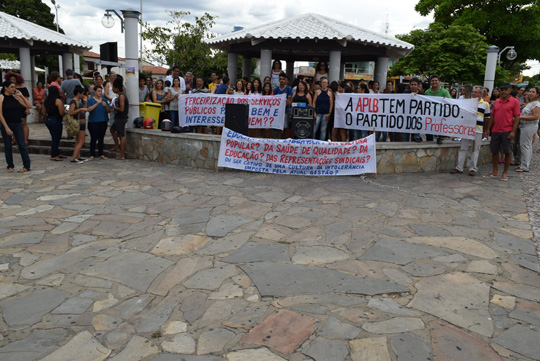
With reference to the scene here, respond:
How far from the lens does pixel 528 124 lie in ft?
32.4

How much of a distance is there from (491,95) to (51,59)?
1982 inches

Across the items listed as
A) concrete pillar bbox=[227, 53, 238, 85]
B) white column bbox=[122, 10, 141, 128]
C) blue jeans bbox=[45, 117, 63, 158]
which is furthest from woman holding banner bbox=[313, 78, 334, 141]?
concrete pillar bbox=[227, 53, 238, 85]

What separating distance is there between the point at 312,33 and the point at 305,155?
7395mm

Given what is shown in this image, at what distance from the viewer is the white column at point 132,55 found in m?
11.2

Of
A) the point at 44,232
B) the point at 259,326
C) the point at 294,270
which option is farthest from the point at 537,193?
the point at 44,232

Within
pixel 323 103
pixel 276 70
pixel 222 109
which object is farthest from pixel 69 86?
pixel 323 103

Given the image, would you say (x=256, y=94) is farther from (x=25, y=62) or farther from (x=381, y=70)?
(x=25, y=62)

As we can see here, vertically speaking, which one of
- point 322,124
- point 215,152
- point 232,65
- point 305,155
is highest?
point 232,65

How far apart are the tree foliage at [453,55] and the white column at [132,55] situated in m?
25.4

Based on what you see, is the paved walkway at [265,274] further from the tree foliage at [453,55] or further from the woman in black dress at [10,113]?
the tree foliage at [453,55]

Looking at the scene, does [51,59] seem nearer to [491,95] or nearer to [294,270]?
[491,95]

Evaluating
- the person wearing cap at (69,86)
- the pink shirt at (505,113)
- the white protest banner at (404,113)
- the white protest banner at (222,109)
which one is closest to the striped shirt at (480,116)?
the white protest banner at (404,113)

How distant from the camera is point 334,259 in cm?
495

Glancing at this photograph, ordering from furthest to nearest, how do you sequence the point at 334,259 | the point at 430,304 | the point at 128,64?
the point at 128,64 → the point at 334,259 → the point at 430,304
